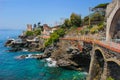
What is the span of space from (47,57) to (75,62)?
16777mm

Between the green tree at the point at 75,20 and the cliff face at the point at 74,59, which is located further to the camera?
the green tree at the point at 75,20

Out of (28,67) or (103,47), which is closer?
(103,47)

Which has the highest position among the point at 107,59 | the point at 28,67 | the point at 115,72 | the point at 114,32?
the point at 114,32

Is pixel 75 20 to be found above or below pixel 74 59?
above

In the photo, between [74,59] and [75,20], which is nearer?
[74,59]

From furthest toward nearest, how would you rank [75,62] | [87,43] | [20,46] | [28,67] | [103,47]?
1. [20,46]
2. [28,67]
3. [75,62]
4. [87,43]
5. [103,47]

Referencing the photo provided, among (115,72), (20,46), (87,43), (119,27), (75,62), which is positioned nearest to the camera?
(115,72)

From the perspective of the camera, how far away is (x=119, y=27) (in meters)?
43.7

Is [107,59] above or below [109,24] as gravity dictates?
below

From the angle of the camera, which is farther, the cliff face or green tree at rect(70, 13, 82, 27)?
green tree at rect(70, 13, 82, 27)

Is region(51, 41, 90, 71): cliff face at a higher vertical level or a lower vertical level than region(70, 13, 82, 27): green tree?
lower

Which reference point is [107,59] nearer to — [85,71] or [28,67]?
[85,71]

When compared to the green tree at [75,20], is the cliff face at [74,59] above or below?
below

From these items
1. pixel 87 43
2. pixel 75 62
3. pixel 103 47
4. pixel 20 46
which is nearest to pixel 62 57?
pixel 75 62
